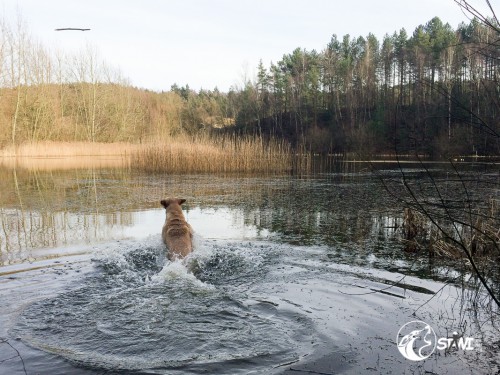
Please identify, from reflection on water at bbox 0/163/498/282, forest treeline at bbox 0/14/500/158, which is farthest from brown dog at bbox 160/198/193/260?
forest treeline at bbox 0/14/500/158

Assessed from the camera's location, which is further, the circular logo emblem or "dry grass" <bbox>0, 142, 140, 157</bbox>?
"dry grass" <bbox>0, 142, 140, 157</bbox>

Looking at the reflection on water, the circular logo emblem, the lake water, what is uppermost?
the reflection on water

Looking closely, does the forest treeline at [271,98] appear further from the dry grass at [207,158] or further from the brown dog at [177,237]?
the brown dog at [177,237]

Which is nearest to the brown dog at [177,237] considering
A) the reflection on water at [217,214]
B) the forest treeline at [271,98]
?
the reflection on water at [217,214]

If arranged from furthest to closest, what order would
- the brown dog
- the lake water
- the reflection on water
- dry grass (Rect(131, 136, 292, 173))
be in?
dry grass (Rect(131, 136, 292, 173))
the reflection on water
the brown dog
the lake water

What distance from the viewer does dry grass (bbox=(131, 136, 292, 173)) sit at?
2472 cm

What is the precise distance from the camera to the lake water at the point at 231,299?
3670mm

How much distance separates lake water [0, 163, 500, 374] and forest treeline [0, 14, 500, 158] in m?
27.2

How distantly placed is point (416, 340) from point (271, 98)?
6041cm

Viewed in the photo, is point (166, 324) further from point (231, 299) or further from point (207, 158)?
point (207, 158)

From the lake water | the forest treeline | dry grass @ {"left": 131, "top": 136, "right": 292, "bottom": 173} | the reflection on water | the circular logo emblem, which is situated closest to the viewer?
the lake water

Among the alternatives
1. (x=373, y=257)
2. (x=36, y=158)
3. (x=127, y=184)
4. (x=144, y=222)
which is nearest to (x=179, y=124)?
(x=36, y=158)

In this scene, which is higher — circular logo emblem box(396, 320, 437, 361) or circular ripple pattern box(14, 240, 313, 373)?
circular ripple pattern box(14, 240, 313, 373)

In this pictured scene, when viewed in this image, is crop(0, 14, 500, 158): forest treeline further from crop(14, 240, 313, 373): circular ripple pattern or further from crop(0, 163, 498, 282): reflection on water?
crop(14, 240, 313, 373): circular ripple pattern
